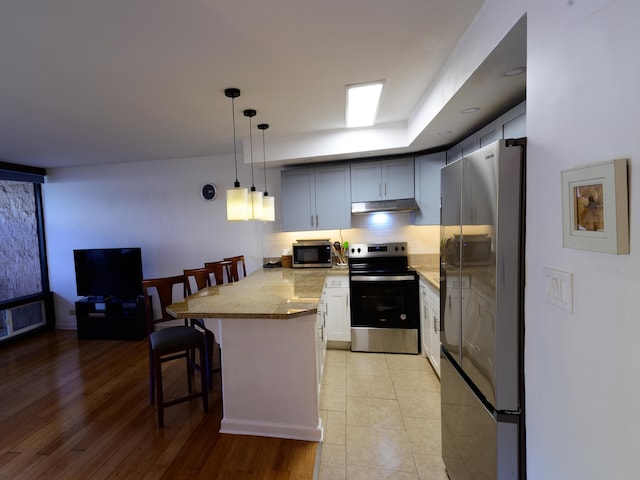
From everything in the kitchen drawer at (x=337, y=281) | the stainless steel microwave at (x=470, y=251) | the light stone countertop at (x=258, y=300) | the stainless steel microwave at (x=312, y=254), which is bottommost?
the kitchen drawer at (x=337, y=281)

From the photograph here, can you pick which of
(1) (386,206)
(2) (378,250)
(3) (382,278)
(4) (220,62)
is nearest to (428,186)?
(1) (386,206)

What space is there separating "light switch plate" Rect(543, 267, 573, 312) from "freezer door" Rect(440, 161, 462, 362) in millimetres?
482

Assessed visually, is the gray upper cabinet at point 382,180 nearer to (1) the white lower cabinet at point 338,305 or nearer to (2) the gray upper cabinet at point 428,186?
(2) the gray upper cabinet at point 428,186

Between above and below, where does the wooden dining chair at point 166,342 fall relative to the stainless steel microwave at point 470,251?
below

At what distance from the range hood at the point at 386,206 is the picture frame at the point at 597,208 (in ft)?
8.22

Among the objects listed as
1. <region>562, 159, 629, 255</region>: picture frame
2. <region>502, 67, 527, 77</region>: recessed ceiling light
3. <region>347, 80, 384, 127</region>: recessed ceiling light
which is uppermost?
<region>347, 80, 384, 127</region>: recessed ceiling light

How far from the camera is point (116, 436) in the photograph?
219 centimetres

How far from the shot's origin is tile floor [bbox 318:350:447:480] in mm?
1842

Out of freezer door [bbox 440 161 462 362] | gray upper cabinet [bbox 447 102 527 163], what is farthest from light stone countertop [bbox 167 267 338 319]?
gray upper cabinet [bbox 447 102 527 163]

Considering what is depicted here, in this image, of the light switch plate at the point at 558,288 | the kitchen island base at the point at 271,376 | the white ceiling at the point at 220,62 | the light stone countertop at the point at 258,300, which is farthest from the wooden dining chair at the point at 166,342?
the light switch plate at the point at 558,288

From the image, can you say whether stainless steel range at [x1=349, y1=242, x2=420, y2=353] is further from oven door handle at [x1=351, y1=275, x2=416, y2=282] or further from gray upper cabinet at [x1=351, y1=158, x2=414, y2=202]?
gray upper cabinet at [x1=351, y1=158, x2=414, y2=202]

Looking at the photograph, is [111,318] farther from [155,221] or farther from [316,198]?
[316,198]

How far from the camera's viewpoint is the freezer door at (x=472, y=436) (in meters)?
1.22

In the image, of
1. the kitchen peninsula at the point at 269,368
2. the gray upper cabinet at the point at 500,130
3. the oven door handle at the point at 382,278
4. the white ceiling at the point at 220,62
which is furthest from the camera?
the oven door handle at the point at 382,278
